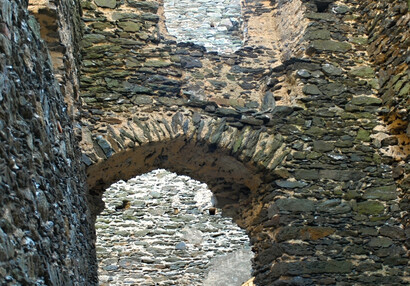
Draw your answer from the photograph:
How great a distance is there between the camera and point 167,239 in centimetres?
769

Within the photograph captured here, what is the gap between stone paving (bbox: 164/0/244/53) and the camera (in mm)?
9246

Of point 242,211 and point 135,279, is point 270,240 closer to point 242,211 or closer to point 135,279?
point 242,211

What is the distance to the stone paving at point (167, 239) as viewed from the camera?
23.7 feet

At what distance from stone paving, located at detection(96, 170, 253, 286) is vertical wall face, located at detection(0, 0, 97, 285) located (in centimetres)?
452

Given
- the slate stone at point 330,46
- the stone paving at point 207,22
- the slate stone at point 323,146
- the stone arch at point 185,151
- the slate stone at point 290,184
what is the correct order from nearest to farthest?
the stone arch at point 185,151 → the slate stone at point 290,184 → the slate stone at point 323,146 → the slate stone at point 330,46 → the stone paving at point 207,22

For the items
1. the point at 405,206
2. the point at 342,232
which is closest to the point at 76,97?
the point at 342,232

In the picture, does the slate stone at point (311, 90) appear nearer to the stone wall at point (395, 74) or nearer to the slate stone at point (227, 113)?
the stone wall at point (395, 74)

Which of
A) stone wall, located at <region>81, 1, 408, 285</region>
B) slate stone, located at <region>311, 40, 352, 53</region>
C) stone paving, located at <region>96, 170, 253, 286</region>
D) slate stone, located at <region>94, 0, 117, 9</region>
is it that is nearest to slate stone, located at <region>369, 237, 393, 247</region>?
stone wall, located at <region>81, 1, 408, 285</region>

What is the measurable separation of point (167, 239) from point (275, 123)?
3458 mm

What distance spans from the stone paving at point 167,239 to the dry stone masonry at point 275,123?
2493 mm

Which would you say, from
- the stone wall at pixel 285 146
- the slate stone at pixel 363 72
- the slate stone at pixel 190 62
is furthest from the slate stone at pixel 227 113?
the slate stone at pixel 363 72

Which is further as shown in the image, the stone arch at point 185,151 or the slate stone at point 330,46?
the slate stone at point 330,46

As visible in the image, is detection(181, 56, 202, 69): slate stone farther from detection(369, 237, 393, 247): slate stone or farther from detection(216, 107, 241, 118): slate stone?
detection(369, 237, 393, 247): slate stone

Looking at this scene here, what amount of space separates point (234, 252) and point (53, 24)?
4876 millimetres
